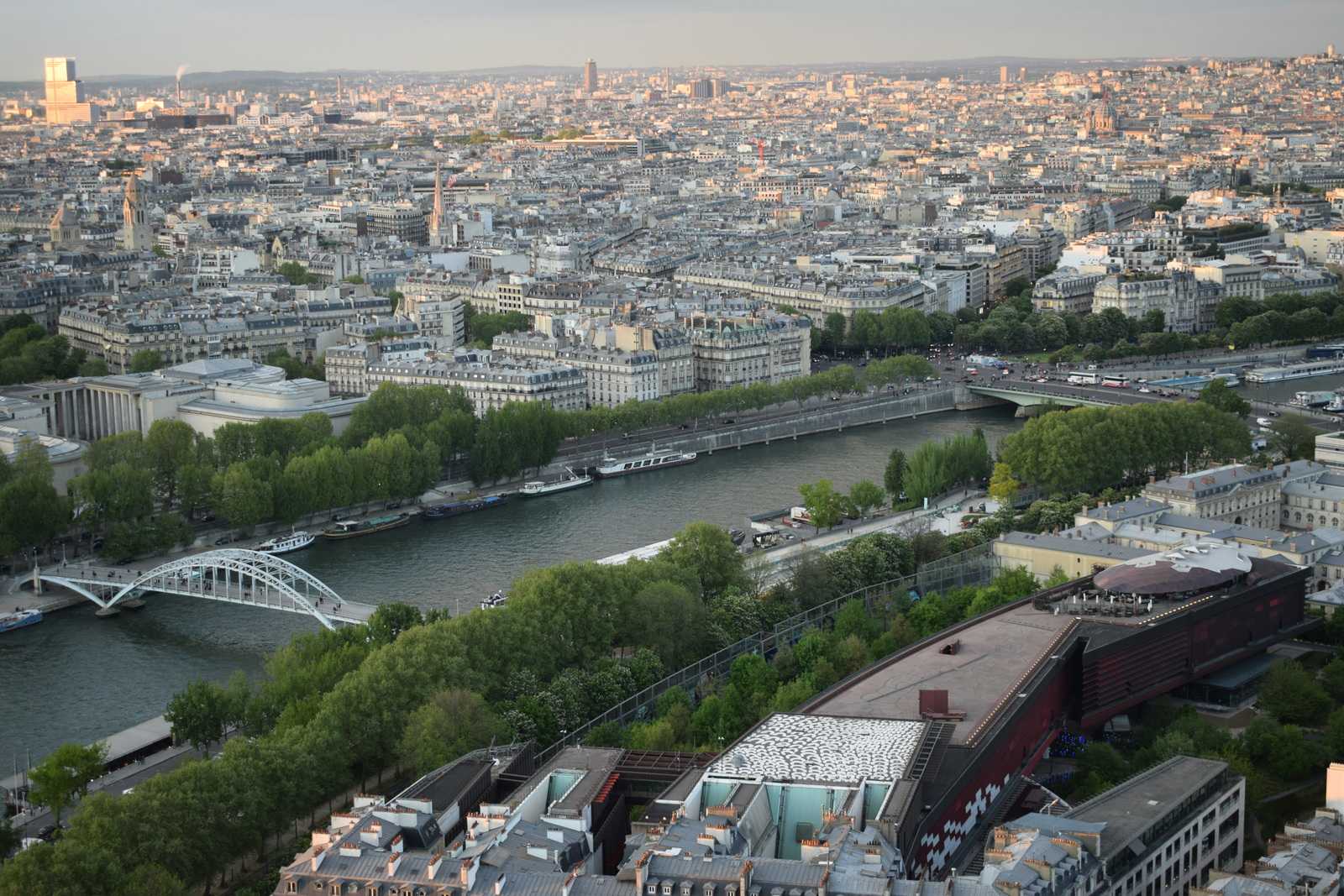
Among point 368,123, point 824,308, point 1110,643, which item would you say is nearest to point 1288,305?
point 824,308

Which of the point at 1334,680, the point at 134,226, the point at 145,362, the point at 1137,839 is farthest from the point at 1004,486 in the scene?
the point at 134,226

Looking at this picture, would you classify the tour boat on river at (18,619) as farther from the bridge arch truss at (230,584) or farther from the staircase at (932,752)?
the staircase at (932,752)

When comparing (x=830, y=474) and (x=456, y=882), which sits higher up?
(x=456, y=882)

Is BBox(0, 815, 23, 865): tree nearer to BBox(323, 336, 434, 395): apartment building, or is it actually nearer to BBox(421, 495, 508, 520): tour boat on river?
BBox(421, 495, 508, 520): tour boat on river

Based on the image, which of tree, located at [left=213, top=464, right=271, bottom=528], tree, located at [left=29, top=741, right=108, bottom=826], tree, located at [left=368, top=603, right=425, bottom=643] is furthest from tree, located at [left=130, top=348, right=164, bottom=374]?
tree, located at [left=29, top=741, right=108, bottom=826]

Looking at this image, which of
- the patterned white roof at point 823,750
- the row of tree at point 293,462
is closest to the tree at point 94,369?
the row of tree at point 293,462

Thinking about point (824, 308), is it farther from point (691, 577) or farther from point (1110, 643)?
point (1110, 643)

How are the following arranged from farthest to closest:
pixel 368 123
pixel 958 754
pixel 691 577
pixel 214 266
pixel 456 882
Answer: pixel 368 123, pixel 214 266, pixel 691 577, pixel 958 754, pixel 456 882
